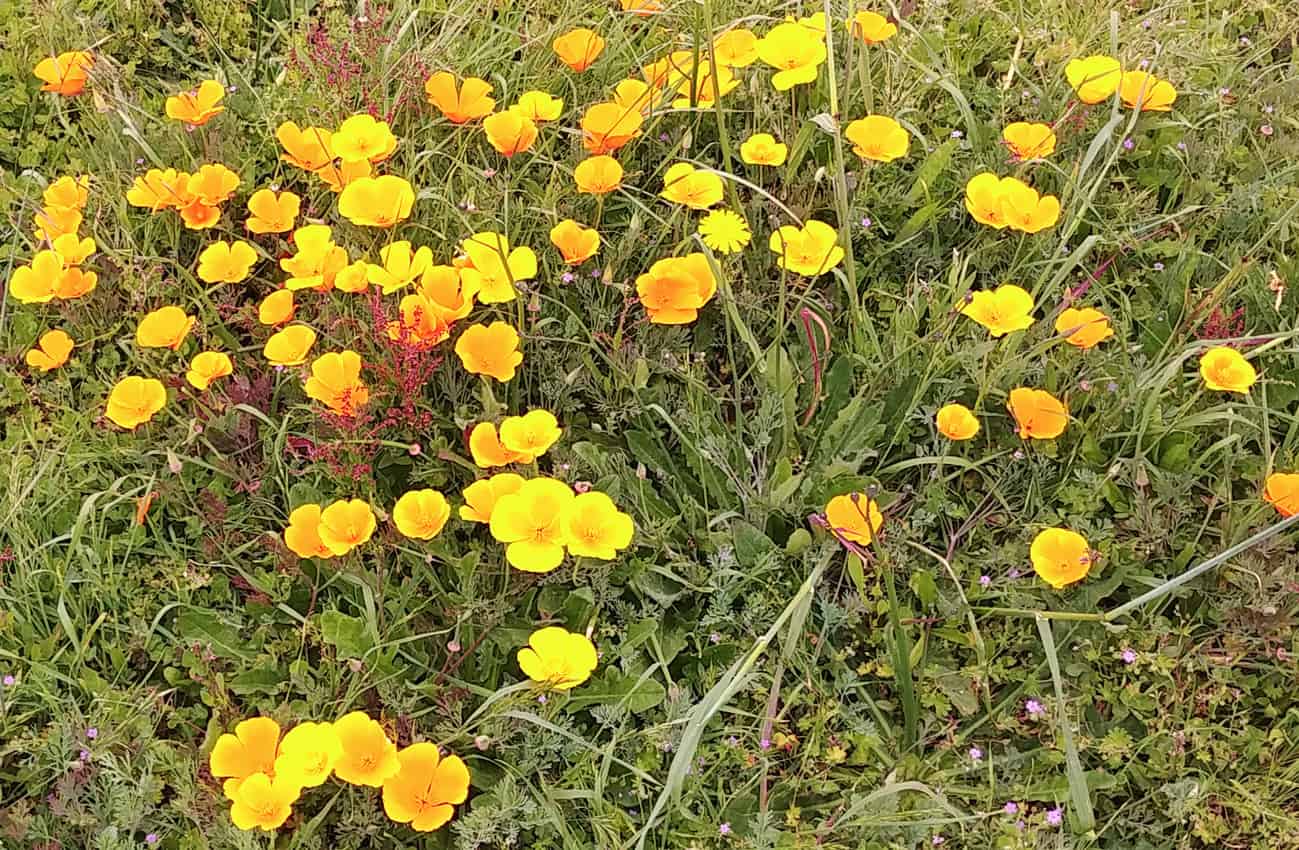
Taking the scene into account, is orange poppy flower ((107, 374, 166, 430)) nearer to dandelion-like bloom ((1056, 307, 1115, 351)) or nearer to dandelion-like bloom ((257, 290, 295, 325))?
dandelion-like bloom ((257, 290, 295, 325))

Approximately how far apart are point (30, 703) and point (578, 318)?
1.07m

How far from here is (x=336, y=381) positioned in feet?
5.86

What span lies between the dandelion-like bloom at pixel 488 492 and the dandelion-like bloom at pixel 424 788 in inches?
13.7

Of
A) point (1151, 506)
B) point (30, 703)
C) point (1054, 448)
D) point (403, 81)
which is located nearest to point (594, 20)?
point (403, 81)

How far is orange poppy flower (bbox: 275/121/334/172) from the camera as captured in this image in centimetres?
206

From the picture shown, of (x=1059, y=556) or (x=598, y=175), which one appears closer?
(x=1059, y=556)

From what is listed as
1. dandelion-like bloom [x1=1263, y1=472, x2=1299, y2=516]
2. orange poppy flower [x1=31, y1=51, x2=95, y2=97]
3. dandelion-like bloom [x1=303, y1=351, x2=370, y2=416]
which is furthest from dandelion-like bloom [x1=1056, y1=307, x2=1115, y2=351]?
orange poppy flower [x1=31, y1=51, x2=95, y2=97]

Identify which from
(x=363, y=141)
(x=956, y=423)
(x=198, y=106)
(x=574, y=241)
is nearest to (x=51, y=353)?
(x=198, y=106)

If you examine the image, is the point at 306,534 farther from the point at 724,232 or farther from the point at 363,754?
the point at 724,232

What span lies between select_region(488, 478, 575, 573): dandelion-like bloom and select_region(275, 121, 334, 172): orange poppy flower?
0.88m

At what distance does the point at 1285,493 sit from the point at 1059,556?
1.20 feet

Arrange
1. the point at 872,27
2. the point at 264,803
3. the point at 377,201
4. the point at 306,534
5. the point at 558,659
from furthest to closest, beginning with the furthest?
1. the point at 872,27
2. the point at 377,201
3. the point at 306,534
4. the point at 558,659
5. the point at 264,803

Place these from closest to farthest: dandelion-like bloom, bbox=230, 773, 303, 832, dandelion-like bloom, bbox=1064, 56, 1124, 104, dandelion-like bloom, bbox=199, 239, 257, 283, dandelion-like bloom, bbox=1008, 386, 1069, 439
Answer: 1. dandelion-like bloom, bbox=230, 773, 303, 832
2. dandelion-like bloom, bbox=1008, 386, 1069, 439
3. dandelion-like bloom, bbox=199, 239, 257, 283
4. dandelion-like bloom, bbox=1064, 56, 1124, 104

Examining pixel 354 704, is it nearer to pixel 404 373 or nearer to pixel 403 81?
pixel 404 373
